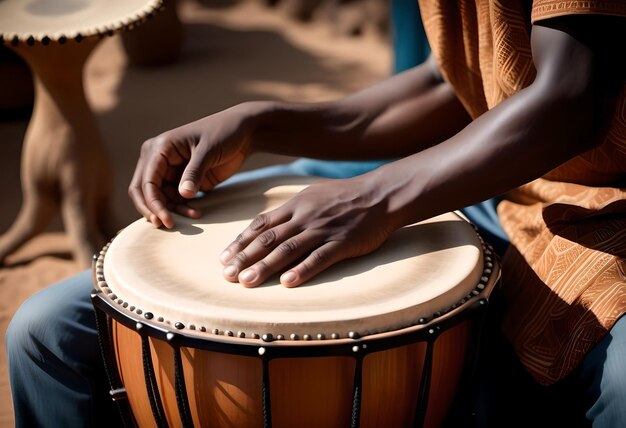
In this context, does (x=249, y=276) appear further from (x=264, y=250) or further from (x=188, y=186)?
(x=188, y=186)

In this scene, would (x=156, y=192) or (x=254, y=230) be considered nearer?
(x=254, y=230)

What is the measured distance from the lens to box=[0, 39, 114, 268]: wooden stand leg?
2832 millimetres

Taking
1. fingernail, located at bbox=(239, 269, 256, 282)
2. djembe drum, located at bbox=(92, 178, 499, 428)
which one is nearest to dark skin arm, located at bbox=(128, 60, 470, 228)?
djembe drum, located at bbox=(92, 178, 499, 428)

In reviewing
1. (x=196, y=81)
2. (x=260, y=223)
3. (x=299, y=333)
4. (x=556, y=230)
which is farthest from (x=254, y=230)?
(x=196, y=81)

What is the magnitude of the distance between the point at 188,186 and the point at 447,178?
1.44 ft

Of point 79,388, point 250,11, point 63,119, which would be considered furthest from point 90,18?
point 250,11

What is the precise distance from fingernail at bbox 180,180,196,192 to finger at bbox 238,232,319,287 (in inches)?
10.1

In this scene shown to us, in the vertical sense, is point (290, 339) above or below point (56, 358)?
above

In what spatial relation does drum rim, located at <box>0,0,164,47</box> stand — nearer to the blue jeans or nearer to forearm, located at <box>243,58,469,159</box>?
forearm, located at <box>243,58,469,159</box>

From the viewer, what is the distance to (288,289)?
1.18 meters

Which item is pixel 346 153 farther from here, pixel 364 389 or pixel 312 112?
pixel 364 389

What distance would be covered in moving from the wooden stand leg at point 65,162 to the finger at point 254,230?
1.75m

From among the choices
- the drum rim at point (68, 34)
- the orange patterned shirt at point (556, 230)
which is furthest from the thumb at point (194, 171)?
the drum rim at point (68, 34)

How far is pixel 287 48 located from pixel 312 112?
12.9 feet
